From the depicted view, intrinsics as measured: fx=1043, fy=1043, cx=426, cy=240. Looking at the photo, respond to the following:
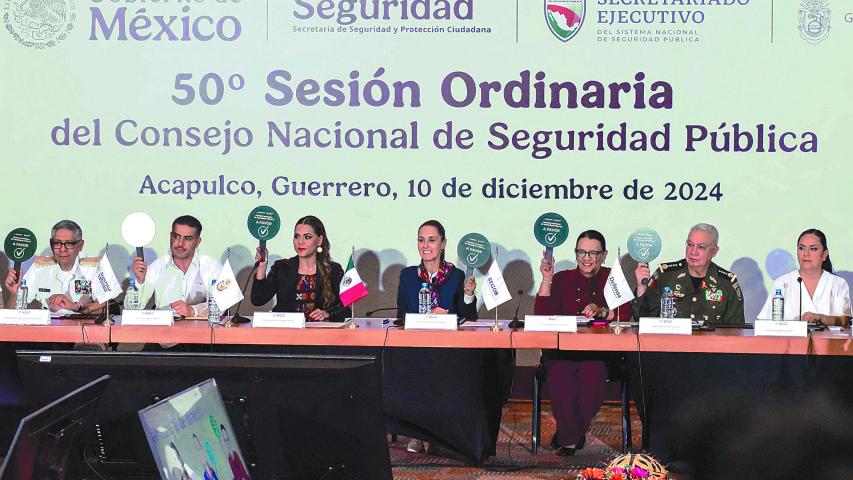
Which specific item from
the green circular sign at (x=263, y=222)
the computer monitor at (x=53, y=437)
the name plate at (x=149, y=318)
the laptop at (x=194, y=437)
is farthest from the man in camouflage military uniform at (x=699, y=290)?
the computer monitor at (x=53, y=437)

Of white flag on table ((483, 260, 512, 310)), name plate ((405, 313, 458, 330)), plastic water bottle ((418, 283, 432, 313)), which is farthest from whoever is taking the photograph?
plastic water bottle ((418, 283, 432, 313))

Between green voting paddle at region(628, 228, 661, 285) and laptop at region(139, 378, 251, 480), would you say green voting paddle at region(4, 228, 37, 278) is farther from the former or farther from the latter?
laptop at region(139, 378, 251, 480)

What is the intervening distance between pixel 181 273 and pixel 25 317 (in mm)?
1081

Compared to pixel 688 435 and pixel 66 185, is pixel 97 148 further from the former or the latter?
pixel 688 435

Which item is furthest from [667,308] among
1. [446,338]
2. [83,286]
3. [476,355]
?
[83,286]

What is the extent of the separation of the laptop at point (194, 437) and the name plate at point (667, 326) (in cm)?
276

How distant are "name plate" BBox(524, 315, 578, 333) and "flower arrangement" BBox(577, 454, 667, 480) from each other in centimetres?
179

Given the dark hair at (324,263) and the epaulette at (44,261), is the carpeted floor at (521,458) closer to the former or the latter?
the dark hair at (324,263)

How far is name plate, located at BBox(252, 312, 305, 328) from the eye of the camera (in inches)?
176

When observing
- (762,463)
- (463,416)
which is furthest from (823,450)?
(463,416)

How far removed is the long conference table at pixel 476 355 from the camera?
422cm

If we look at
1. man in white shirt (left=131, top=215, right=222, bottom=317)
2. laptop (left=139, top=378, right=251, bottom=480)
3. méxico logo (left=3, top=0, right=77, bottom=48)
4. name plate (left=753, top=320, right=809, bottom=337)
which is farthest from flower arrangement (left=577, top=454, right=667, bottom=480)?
méxico logo (left=3, top=0, right=77, bottom=48)

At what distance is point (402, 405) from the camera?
4.68m

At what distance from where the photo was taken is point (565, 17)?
5961 mm
